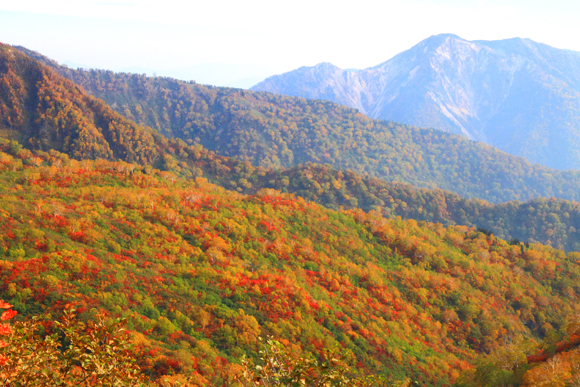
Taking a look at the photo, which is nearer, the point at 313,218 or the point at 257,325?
the point at 257,325

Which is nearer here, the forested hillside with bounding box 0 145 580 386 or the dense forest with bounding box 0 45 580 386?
the dense forest with bounding box 0 45 580 386

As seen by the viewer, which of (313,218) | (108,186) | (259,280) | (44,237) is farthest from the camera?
(313,218)

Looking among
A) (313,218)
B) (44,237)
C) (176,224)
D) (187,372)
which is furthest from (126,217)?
(313,218)

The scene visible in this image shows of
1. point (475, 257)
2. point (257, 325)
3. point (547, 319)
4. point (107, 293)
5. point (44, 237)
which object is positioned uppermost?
point (44, 237)

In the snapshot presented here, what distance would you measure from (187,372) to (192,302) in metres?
18.5

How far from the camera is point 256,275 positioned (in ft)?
239

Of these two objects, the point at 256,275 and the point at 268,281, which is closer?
the point at 268,281

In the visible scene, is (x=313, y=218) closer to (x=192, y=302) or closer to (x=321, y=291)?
(x=321, y=291)

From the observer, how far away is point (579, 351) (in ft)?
147

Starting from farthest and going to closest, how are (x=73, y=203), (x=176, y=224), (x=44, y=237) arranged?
(x=176, y=224)
(x=73, y=203)
(x=44, y=237)

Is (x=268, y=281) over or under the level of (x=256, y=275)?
under

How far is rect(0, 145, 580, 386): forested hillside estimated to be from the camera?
47625 mm

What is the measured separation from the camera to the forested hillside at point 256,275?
47.6 metres

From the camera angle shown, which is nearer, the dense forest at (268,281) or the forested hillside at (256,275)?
the dense forest at (268,281)
